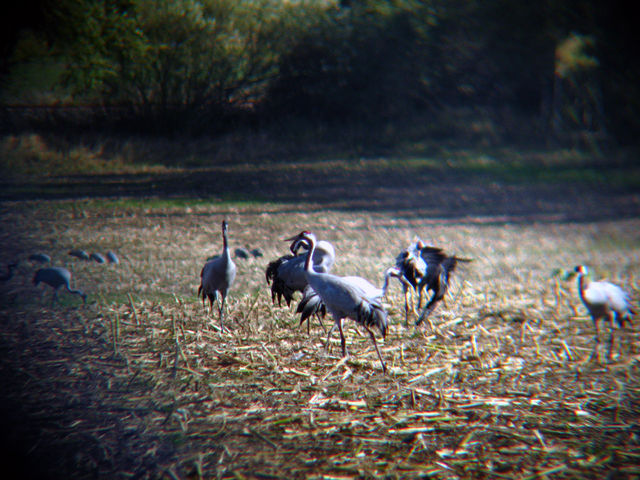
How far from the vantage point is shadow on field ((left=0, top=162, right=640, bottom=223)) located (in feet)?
31.8

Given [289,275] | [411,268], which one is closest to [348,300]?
[289,275]

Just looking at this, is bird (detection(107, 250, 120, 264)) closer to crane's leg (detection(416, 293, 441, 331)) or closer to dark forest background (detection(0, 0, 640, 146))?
dark forest background (detection(0, 0, 640, 146))

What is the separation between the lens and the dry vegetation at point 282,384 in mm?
3293

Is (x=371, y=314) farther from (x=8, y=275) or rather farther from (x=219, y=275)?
(x=8, y=275)

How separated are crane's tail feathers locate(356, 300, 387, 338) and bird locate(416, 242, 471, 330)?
1.29m

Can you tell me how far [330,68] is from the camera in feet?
52.8

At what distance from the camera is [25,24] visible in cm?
864

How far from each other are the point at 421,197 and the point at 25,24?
918 centimetres

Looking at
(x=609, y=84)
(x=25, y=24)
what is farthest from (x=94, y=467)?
(x=609, y=84)

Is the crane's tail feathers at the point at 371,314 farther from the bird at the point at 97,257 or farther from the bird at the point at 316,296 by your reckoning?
the bird at the point at 97,257

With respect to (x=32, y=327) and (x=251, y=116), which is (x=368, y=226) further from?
(x=32, y=327)

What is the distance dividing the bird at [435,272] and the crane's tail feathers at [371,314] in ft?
4.22

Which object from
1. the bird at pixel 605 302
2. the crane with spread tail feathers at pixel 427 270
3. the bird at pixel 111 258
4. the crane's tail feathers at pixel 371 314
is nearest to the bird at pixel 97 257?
the bird at pixel 111 258

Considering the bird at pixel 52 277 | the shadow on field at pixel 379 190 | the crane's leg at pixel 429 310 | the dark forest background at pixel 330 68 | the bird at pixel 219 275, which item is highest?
the dark forest background at pixel 330 68
